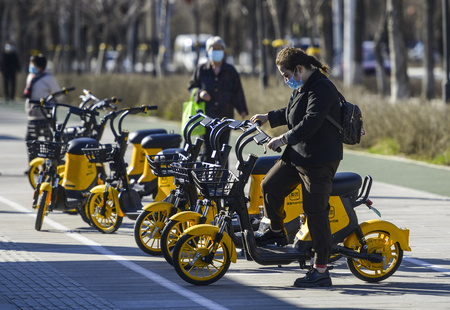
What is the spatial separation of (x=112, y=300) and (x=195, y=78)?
5.22 meters

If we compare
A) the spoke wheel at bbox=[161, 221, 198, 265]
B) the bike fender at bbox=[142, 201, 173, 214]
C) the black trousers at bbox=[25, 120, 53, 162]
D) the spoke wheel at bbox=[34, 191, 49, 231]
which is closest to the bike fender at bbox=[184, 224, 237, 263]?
the spoke wheel at bbox=[161, 221, 198, 265]

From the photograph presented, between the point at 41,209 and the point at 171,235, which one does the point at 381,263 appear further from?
the point at 41,209

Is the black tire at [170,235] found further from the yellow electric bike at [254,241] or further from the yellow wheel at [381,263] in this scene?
the yellow wheel at [381,263]

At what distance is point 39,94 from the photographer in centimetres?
1288

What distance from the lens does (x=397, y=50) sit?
21.6 metres

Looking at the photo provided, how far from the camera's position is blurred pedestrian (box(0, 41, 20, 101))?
99.5 feet

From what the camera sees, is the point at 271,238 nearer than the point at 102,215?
Yes

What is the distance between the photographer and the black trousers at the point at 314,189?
6.63m

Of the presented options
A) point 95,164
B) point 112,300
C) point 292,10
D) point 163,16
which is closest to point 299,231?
point 112,300

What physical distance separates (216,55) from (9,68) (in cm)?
2121

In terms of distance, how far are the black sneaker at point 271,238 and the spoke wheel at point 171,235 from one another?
49 cm

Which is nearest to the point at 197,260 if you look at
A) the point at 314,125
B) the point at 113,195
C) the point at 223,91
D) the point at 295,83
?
the point at 314,125

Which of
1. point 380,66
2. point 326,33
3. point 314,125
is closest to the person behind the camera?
point 314,125

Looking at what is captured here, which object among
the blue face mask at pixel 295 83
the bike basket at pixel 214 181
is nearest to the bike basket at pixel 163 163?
the bike basket at pixel 214 181
